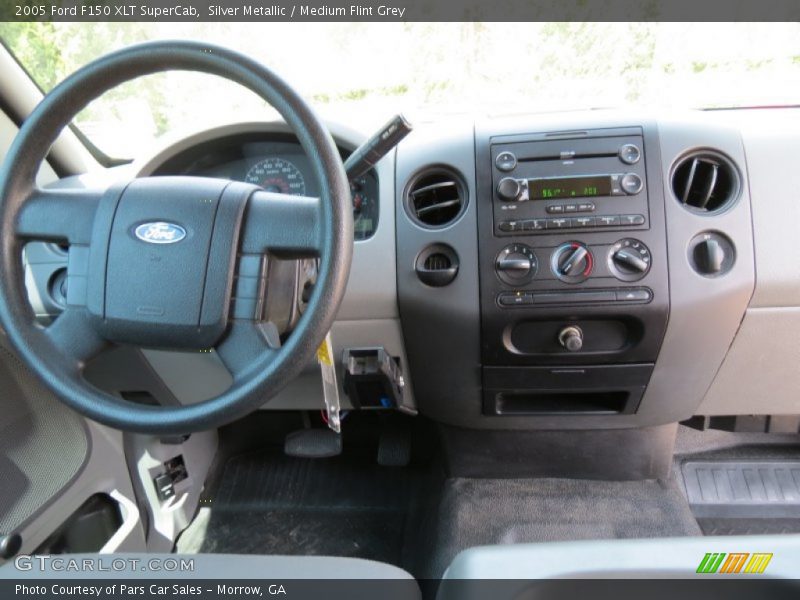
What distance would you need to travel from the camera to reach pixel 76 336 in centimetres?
96

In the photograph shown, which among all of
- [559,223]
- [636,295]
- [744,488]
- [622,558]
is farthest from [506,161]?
[744,488]

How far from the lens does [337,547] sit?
175cm

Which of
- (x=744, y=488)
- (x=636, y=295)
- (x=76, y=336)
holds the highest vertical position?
(x=76, y=336)

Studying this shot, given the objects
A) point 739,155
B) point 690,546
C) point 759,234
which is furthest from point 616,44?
point 690,546

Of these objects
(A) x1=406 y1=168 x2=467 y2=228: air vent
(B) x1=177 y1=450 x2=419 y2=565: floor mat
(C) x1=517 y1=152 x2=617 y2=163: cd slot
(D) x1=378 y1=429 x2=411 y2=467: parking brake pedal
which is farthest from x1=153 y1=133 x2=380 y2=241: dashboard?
(B) x1=177 y1=450 x2=419 y2=565: floor mat

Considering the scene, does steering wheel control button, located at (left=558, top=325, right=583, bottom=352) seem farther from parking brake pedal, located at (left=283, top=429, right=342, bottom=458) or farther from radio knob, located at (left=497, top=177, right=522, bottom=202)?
parking brake pedal, located at (left=283, top=429, right=342, bottom=458)

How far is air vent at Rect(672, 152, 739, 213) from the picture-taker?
4.14 feet

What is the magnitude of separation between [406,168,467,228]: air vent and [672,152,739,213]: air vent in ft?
1.54

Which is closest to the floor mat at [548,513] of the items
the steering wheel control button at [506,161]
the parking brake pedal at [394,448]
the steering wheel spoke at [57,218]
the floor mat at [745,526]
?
the floor mat at [745,526]

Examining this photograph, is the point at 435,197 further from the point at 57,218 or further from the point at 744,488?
the point at 744,488

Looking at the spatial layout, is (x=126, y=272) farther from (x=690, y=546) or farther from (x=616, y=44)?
(x=616, y=44)

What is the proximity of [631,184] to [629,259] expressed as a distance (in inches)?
6.3

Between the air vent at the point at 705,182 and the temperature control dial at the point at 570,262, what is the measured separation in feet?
0.78

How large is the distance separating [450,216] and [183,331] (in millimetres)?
678
